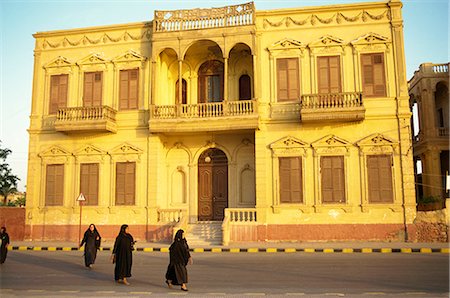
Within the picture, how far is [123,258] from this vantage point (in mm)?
10250

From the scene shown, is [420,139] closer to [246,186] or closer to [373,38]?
[373,38]

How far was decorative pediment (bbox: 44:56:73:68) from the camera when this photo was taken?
76.0ft

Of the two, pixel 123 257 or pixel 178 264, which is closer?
pixel 178 264

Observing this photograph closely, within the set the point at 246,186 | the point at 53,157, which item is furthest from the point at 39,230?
the point at 246,186

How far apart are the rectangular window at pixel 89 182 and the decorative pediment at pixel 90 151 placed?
22.9 inches

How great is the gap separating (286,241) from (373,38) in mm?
10407

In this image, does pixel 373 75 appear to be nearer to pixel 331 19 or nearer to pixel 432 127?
pixel 331 19

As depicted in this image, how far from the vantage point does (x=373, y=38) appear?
67.1 ft

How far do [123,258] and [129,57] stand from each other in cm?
1453

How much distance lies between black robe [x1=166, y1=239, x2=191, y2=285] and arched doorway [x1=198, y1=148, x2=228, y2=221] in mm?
12464

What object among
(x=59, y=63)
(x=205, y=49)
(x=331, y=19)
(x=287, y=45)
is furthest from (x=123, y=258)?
(x=59, y=63)

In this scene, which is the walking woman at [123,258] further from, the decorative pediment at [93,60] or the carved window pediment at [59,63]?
the carved window pediment at [59,63]

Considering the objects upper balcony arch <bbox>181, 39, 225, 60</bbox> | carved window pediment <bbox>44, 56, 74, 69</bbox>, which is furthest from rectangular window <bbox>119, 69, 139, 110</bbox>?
carved window pediment <bbox>44, 56, 74, 69</bbox>

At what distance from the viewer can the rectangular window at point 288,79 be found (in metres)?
20.8
